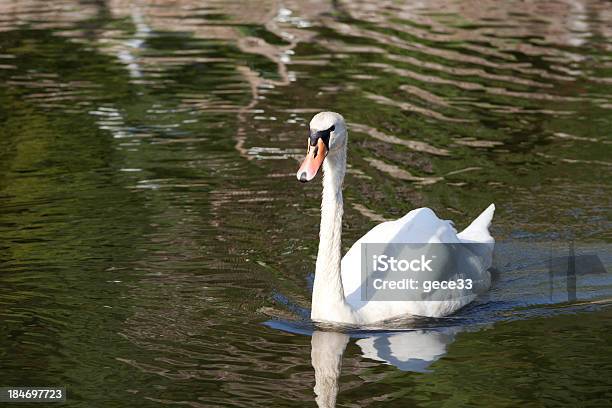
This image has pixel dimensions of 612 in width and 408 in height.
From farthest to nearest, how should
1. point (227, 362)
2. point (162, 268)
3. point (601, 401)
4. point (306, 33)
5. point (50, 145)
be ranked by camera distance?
1. point (306, 33)
2. point (50, 145)
3. point (162, 268)
4. point (227, 362)
5. point (601, 401)

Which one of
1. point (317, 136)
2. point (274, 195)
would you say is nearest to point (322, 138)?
point (317, 136)

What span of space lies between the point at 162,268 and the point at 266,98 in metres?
6.50

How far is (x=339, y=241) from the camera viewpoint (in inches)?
334

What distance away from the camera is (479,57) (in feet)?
61.1

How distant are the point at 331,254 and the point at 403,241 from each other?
2.45 ft

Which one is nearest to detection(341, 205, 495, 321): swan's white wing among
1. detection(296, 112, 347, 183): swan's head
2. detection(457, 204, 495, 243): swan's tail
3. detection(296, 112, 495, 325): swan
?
detection(296, 112, 495, 325): swan

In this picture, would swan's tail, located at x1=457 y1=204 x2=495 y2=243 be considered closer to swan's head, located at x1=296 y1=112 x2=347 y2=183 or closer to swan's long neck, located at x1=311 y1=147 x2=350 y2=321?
swan's long neck, located at x1=311 y1=147 x2=350 y2=321

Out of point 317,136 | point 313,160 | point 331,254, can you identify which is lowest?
point 331,254

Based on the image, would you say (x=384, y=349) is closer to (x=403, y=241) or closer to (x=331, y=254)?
(x=331, y=254)

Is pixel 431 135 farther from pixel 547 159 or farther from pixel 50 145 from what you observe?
pixel 50 145

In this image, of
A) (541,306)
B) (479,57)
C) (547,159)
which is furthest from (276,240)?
(479,57)

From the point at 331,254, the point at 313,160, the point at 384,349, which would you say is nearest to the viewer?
the point at 313,160

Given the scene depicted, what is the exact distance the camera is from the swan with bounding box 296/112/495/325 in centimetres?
818

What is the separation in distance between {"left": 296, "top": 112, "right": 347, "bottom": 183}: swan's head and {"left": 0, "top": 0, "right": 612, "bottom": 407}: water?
1199mm
